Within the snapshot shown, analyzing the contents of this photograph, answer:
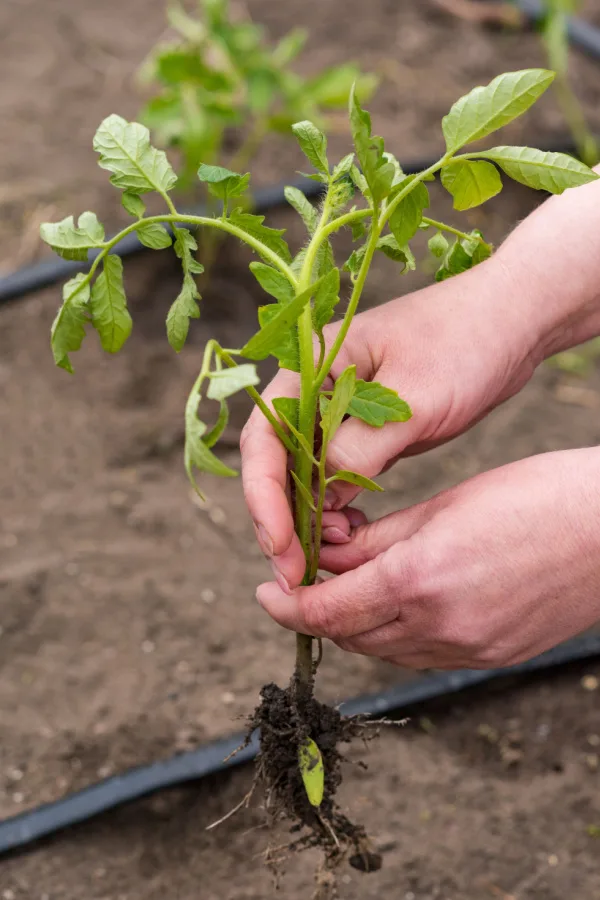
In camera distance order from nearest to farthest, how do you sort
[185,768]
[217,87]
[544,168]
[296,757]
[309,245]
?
[544,168], [309,245], [296,757], [185,768], [217,87]

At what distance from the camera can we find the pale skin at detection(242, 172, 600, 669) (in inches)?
43.2

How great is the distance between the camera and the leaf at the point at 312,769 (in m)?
1.18

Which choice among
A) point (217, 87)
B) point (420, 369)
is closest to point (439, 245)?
point (420, 369)

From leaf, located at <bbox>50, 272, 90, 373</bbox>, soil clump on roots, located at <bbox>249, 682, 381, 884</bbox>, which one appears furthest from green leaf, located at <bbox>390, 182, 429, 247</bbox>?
soil clump on roots, located at <bbox>249, 682, 381, 884</bbox>

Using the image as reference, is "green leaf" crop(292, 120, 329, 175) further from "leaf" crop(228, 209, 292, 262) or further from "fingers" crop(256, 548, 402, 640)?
"fingers" crop(256, 548, 402, 640)

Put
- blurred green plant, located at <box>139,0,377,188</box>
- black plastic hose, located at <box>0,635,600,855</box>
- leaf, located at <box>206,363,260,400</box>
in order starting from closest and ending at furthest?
leaf, located at <box>206,363,260,400</box>
black plastic hose, located at <box>0,635,600,855</box>
blurred green plant, located at <box>139,0,377,188</box>

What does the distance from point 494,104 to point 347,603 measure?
1.81 ft

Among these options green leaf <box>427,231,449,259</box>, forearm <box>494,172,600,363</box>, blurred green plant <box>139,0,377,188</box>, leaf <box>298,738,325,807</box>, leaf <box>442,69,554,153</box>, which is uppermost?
leaf <box>442,69,554,153</box>

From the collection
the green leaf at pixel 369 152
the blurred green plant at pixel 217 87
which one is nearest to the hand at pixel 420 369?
the green leaf at pixel 369 152

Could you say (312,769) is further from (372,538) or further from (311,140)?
(311,140)

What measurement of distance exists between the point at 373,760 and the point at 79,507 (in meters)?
0.84

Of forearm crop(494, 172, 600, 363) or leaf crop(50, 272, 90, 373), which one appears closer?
leaf crop(50, 272, 90, 373)

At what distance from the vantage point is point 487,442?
231 centimetres

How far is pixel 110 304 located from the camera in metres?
1.04
